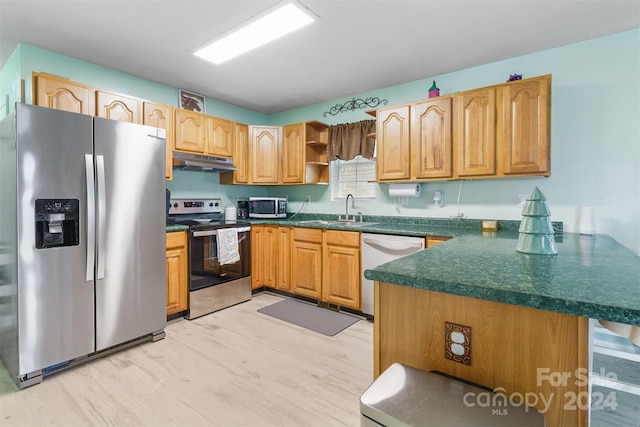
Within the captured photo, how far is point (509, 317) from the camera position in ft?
3.01

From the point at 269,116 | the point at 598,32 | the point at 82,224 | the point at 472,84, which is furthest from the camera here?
the point at 269,116

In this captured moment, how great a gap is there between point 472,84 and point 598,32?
958 mm

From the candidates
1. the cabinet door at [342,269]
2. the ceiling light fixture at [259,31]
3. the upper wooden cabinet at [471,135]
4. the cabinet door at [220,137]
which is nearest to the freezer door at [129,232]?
the ceiling light fixture at [259,31]

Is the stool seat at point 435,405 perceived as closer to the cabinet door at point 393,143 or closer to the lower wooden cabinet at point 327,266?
the lower wooden cabinet at point 327,266

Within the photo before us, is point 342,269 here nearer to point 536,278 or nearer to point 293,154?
point 293,154

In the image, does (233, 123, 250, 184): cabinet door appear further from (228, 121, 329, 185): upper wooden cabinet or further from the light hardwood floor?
the light hardwood floor

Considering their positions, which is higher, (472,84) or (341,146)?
(472,84)

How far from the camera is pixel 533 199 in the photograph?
1350mm

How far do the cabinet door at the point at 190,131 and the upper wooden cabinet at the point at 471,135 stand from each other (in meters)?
2.03

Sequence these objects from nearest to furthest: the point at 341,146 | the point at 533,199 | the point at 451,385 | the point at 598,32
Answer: the point at 451,385 < the point at 533,199 < the point at 598,32 < the point at 341,146

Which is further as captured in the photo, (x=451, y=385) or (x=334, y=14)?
(x=334, y=14)

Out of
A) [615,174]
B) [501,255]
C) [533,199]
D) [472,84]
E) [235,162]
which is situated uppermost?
[472,84]

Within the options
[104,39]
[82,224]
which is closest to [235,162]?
[104,39]

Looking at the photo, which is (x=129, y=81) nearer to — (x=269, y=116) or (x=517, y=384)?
(x=269, y=116)
